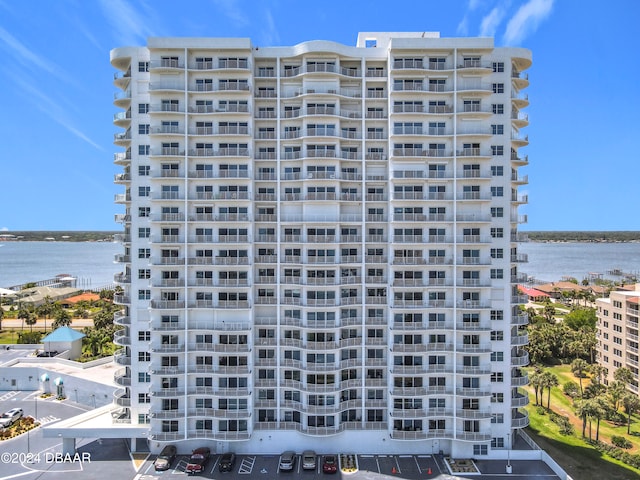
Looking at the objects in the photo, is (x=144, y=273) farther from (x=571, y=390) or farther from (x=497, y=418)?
(x=571, y=390)

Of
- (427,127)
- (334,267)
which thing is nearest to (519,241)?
(427,127)

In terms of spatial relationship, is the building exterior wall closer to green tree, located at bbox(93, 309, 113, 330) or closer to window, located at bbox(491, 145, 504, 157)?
window, located at bbox(491, 145, 504, 157)

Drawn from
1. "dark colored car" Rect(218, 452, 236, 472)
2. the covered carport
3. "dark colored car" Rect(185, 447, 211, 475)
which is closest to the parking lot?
"dark colored car" Rect(218, 452, 236, 472)

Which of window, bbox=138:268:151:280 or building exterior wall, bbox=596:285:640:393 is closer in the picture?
window, bbox=138:268:151:280

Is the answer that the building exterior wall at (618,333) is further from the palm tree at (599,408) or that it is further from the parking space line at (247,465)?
the parking space line at (247,465)

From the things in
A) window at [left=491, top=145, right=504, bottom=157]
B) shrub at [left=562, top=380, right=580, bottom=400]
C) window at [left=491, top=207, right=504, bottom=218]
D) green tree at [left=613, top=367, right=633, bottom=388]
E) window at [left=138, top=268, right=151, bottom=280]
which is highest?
window at [left=491, top=145, right=504, bottom=157]

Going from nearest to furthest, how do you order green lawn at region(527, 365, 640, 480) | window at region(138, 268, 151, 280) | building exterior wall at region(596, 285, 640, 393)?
green lawn at region(527, 365, 640, 480) < window at region(138, 268, 151, 280) < building exterior wall at region(596, 285, 640, 393)

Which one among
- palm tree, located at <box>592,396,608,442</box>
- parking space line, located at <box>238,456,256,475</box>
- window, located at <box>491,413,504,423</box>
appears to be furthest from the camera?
palm tree, located at <box>592,396,608,442</box>

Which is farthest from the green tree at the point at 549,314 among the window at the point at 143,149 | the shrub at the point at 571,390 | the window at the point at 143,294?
the window at the point at 143,149
